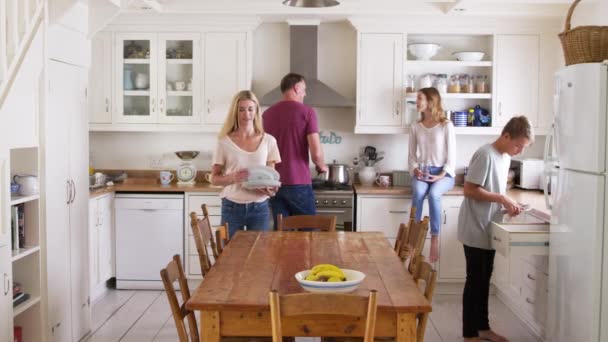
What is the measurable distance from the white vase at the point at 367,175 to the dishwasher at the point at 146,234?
1549 millimetres

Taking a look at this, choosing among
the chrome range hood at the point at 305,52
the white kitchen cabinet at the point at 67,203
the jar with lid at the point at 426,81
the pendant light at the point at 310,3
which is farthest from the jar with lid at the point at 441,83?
the white kitchen cabinet at the point at 67,203

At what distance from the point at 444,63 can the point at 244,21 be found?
174 centimetres

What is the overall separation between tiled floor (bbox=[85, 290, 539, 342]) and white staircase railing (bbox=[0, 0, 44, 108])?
6.24 feet

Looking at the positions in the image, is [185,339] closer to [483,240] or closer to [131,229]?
[483,240]

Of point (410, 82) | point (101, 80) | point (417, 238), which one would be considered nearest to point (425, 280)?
point (417, 238)

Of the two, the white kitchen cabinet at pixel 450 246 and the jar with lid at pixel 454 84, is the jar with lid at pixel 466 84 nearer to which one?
the jar with lid at pixel 454 84

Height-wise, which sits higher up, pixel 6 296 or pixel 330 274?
pixel 330 274

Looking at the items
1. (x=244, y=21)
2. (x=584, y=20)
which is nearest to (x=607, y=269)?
(x=584, y=20)

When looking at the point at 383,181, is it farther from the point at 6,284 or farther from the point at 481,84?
the point at 6,284

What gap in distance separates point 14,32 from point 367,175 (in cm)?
332

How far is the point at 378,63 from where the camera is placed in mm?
5605

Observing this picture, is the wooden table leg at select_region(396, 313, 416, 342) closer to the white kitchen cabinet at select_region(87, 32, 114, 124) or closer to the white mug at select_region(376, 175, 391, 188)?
the white mug at select_region(376, 175, 391, 188)

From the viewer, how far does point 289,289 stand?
8.05ft

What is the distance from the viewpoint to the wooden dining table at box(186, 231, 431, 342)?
88.9 inches
